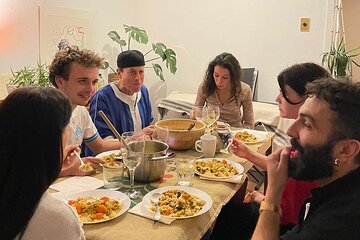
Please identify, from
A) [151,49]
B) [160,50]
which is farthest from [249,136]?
[151,49]

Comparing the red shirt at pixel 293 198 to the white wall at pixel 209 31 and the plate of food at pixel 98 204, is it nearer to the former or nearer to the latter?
the plate of food at pixel 98 204

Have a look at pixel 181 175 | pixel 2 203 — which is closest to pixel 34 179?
pixel 2 203

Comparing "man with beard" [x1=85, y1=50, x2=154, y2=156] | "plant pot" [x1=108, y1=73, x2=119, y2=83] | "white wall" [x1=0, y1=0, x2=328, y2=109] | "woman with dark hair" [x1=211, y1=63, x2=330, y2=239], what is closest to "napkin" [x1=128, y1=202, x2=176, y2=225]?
"woman with dark hair" [x1=211, y1=63, x2=330, y2=239]

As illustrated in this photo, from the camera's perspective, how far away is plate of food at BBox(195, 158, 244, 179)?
1.51 metres

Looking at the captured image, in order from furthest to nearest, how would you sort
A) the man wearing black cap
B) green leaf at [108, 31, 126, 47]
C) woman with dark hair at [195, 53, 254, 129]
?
1. green leaf at [108, 31, 126, 47]
2. woman with dark hair at [195, 53, 254, 129]
3. the man wearing black cap

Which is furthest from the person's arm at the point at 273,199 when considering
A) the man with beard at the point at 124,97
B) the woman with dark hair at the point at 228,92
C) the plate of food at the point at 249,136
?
the woman with dark hair at the point at 228,92

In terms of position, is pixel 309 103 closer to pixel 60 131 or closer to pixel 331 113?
pixel 331 113

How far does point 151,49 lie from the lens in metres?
4.71

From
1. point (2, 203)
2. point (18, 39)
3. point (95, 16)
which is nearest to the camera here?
point (2, 203)

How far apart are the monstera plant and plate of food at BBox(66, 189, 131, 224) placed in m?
2.75

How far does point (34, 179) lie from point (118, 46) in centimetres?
355

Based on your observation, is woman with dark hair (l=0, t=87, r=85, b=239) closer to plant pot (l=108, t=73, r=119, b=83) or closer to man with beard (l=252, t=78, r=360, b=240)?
man with beard (l=252, t=78, r=360, b=240)

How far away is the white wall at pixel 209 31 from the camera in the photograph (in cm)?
370

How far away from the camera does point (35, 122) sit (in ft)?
2.83
